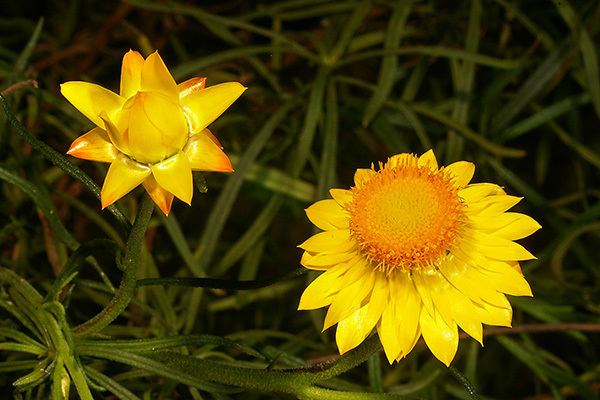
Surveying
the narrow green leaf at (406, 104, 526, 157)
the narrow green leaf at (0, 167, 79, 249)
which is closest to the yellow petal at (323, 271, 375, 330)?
the narrow green leaf at (0, 167, 79, 249)

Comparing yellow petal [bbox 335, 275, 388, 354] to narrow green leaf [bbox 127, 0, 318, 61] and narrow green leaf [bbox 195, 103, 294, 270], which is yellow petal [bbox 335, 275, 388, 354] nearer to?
narrow green leaf [bbox 195, 103, 294, 270]

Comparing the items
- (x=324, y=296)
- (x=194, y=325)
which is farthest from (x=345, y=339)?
(x=194, y=325)

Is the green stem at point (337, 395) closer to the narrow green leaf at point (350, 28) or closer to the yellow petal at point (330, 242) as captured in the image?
the yellow petal at point (330, 242)

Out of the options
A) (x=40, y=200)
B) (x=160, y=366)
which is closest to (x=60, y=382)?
(x=160, y=366)

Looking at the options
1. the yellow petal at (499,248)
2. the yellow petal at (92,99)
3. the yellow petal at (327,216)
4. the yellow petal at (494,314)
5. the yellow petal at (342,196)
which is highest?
the yellow petal at (92,99)

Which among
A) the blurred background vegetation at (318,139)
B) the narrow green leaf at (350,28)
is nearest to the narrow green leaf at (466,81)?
the blurred background vegetation at (318,139)

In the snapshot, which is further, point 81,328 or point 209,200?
point 209,200

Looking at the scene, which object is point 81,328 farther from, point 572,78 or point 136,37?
point 572,78
